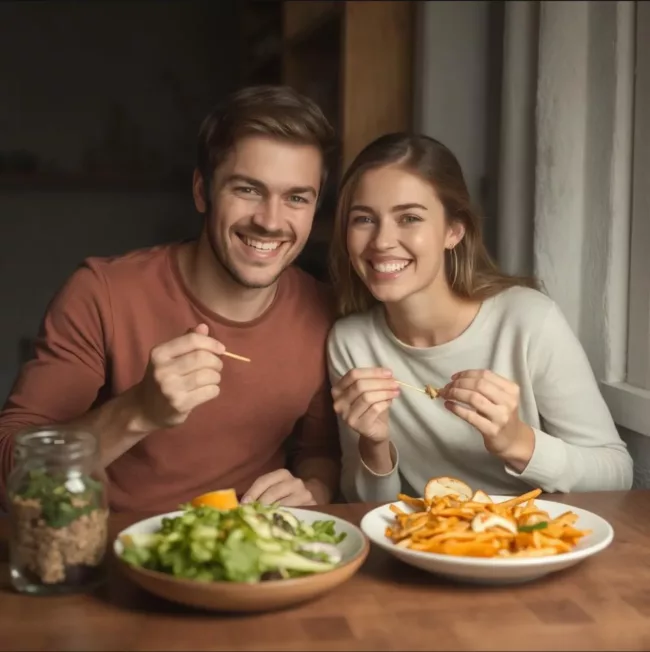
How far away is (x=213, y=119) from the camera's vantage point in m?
1.86

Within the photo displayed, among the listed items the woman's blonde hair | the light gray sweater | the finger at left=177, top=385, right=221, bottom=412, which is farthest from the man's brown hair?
the finger at left=177, top=385, right=221, bottom=412

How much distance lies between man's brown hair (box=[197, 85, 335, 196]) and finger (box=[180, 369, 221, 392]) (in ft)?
1.96

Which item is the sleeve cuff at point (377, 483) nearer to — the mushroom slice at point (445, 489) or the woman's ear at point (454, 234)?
the mushroom slice at point (445, 489)

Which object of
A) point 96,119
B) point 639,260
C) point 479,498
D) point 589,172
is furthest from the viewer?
point 96,119

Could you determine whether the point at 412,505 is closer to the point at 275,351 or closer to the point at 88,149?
the point at 275,351

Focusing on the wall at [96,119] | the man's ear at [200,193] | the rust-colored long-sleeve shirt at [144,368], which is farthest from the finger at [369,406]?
the wall at [96,119]

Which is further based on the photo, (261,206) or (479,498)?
(261,206)

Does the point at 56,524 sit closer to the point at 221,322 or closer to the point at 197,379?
the point at 197,379

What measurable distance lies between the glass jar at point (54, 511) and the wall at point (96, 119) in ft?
10.4

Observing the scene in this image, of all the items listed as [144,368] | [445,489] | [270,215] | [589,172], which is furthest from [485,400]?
[589,172]

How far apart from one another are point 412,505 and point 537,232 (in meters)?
0.97

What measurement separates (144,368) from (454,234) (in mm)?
657

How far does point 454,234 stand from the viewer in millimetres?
1877

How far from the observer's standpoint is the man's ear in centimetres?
190
